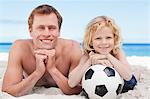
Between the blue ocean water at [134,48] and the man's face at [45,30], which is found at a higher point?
the man's face at [45,30]

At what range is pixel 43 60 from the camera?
1.90 meters

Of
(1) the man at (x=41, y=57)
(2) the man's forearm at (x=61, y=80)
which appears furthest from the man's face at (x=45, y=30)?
(2) the man's forearm at (x=61, y=80)

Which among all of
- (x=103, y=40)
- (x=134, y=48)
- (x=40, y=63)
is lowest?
(x=134, y=48)

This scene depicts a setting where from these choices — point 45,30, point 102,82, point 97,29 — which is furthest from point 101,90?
point 45,30

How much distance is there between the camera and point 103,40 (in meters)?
1.86

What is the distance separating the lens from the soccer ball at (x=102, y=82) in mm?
1766

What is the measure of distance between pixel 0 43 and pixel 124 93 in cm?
644

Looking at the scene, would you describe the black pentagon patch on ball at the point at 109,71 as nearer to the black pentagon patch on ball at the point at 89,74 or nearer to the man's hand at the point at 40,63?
the black pentagon patch on ball at the point at 89,74

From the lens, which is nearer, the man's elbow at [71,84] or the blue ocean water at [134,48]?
the man's elbow at [71,84]

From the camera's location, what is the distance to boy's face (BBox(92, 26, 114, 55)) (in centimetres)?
186

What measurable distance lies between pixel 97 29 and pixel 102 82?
0.96 ft

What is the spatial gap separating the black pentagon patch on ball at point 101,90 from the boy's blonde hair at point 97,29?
255 mm

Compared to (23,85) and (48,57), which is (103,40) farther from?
(23,85)

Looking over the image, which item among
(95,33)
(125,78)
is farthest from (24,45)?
(125,78)
